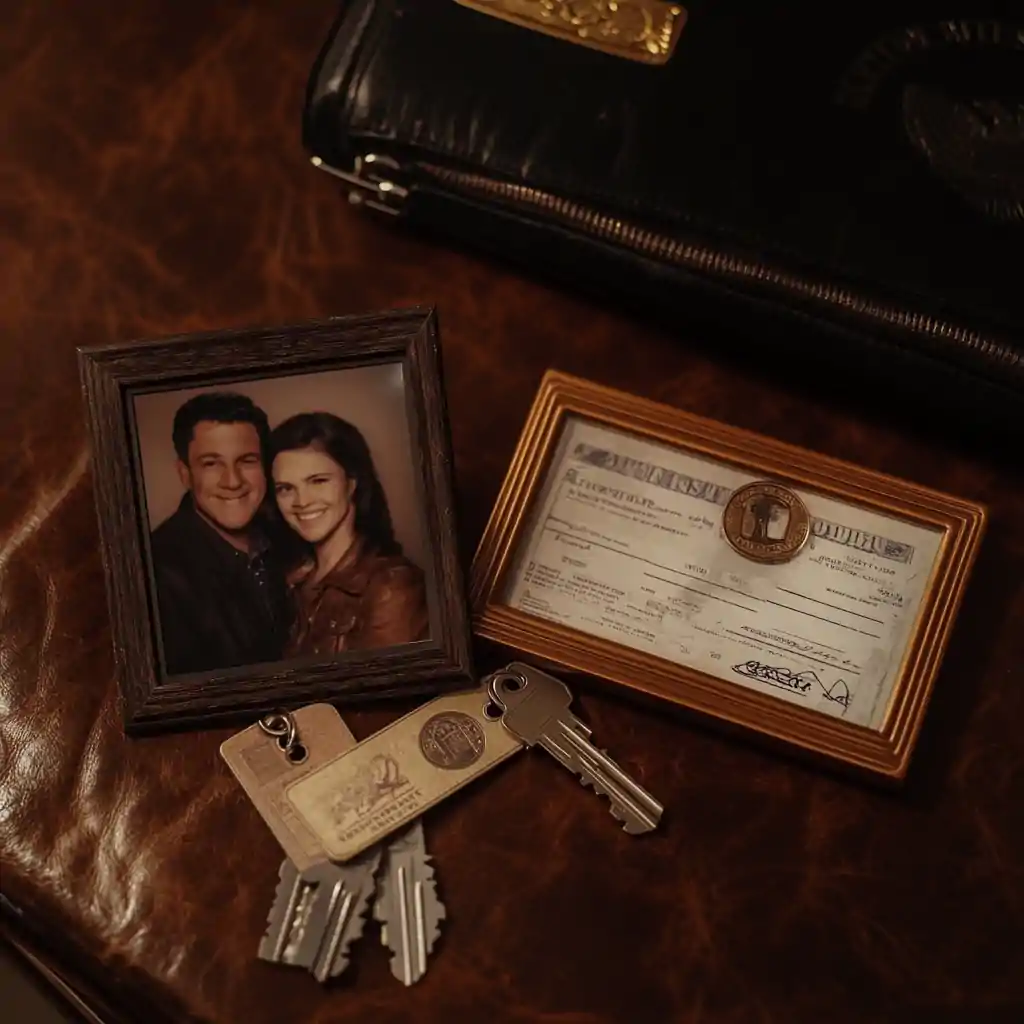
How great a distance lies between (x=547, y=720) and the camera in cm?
72

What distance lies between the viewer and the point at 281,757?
71cm

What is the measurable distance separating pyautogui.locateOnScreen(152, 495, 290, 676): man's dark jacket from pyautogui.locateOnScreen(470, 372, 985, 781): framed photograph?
4.7 inches

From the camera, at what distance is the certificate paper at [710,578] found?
71cm

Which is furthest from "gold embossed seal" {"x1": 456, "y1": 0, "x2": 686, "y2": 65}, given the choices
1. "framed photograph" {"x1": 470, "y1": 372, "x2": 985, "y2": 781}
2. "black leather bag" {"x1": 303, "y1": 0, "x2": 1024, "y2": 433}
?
"framed photograph" {"x1": 470, "y1": 372, "x2": 985, "y2": 781}

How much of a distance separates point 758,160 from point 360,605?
360 mm

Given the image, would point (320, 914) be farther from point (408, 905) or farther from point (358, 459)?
point (358, 459)

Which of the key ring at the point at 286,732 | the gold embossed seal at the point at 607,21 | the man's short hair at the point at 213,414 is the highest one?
the gold embossed seal at the point at 607,21

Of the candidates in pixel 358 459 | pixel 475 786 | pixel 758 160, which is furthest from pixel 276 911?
pixel 758 160

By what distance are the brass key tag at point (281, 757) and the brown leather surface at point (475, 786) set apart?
0.01 metres

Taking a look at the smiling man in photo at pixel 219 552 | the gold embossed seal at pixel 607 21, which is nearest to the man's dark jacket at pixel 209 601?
the smiling man in photo at pixel 219 552

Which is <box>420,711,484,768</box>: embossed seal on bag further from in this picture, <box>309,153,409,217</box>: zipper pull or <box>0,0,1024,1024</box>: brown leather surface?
<box>309,153,409,217</box>: zipper pull

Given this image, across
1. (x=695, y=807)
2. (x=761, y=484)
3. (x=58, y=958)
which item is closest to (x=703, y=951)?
(x=695, y=807)

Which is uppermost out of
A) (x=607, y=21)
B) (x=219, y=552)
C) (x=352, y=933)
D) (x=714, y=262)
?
(x=607, y=21)

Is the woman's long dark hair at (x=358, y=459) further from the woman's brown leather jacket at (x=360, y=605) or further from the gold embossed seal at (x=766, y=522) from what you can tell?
the gold embossed seal at (x=766, y=522)
